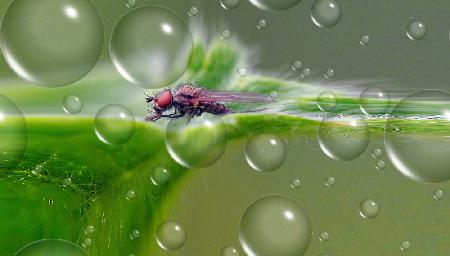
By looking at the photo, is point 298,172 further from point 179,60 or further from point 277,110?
point 179,60

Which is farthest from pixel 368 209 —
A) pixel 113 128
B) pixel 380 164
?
pixel 113 128

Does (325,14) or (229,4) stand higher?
(229,4)

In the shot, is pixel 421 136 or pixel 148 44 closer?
pixel 148 44

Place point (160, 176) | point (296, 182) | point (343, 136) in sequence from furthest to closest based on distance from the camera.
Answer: point (160, 176) < point (296, 182) < point (343, 136)

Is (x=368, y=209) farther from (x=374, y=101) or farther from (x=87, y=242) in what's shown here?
(x=87, y=242)

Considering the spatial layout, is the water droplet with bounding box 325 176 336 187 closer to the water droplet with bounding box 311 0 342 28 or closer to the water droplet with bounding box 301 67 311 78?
the water droplet with bounding box 301 67 311 78

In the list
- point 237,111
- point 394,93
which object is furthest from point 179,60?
point 394,93

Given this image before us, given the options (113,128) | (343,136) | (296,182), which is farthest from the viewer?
(296,182)

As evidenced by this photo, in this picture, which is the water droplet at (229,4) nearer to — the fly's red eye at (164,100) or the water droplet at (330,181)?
the fly's red eye at (164,100)
